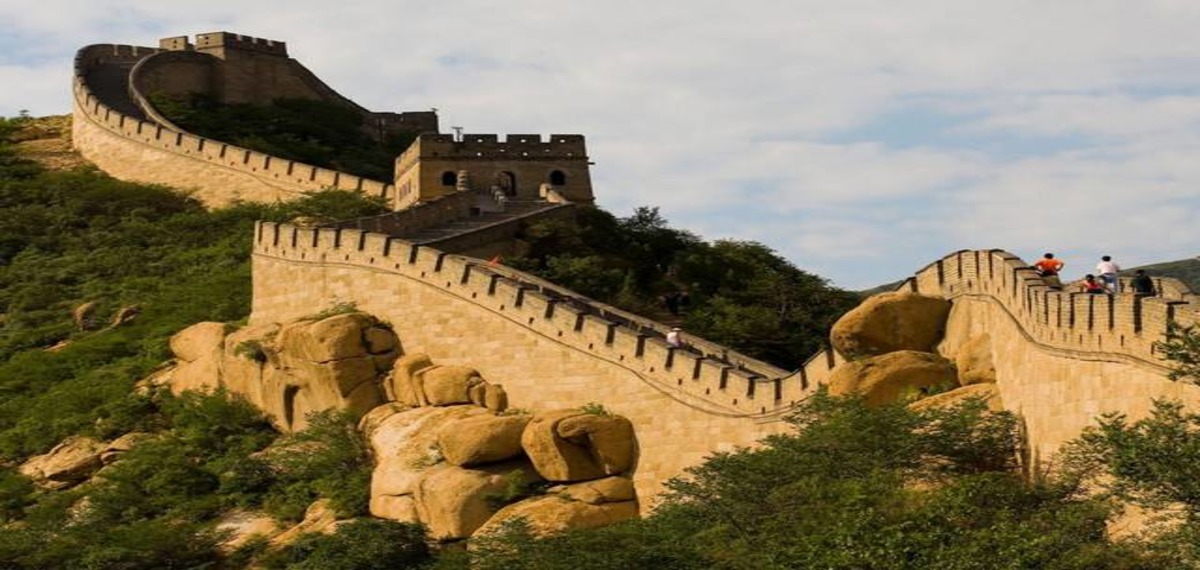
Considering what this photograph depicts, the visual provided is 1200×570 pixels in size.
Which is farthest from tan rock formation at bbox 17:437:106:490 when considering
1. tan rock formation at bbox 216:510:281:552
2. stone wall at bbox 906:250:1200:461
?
stone wall at bbox 906:250:1200:461

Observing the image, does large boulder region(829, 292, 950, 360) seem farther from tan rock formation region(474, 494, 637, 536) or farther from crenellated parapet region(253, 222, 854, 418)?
tan rock formation region(474, 494, 637, 536)

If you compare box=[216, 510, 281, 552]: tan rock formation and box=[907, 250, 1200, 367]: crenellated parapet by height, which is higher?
box=[907, 250, 1200, 367]: crenellated parapet

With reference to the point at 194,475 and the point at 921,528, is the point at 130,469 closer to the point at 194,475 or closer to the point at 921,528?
the point at 194,475

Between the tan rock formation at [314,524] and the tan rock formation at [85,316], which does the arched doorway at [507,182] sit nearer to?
the tan rock formation at [85,316]

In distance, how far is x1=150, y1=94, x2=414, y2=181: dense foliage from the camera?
74.8m

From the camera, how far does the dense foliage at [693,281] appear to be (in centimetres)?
5153

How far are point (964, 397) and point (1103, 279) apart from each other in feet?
9.73

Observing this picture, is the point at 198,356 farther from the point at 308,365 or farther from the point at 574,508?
the point at 574,508

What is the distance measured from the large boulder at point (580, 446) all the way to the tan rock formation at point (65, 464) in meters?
11.6

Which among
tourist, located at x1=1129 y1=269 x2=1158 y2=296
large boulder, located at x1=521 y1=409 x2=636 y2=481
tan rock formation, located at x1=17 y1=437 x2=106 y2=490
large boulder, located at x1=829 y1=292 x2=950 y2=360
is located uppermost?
tourist, located at x1=1129 y1=269 x2=1158 y2=296

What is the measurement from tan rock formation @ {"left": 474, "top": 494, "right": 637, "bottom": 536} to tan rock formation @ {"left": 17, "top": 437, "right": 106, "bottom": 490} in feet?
39.2

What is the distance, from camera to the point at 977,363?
35.8 meters

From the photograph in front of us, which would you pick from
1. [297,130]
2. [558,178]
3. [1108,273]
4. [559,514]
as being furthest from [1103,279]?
[297,130]

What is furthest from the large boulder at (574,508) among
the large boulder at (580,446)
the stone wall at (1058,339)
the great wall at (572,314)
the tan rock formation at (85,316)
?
the tan rock formation at (85,316)
